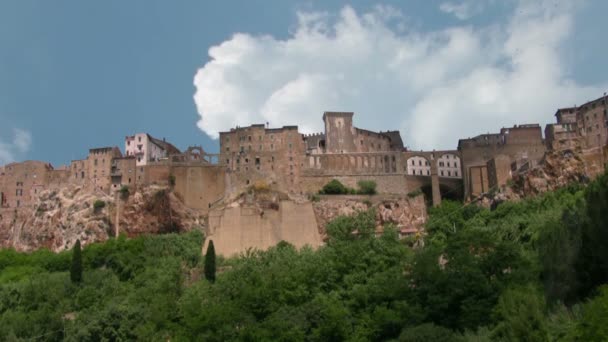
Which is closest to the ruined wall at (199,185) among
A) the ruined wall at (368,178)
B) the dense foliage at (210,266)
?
the ruined wall at (368,178)

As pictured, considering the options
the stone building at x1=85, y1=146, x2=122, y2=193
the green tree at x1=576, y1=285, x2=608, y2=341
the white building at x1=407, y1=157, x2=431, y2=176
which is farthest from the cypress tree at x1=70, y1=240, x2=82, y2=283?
the green tree at x1=576, y1=285, x2=608, y2=341

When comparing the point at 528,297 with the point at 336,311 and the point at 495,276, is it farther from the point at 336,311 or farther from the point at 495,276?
the point at 336,311

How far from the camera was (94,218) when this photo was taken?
2562 inches

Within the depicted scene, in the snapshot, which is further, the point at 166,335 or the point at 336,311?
the point at 166,335

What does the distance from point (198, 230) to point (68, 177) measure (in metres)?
19.3

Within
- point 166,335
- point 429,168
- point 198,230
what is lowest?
point 166,335

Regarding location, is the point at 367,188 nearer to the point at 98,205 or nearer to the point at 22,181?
the point at 98,205

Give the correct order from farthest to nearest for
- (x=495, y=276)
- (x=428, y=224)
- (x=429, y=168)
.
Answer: (x=429, y=168), (x=428, y=224), (x=495, y=276)

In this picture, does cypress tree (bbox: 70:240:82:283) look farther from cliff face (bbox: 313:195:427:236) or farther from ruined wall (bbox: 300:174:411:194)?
ruined wall (bbox: 300:174:411:194)

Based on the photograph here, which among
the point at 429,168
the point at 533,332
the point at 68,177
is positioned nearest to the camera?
the point at 533,332

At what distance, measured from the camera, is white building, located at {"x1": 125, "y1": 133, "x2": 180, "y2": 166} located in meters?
76.9

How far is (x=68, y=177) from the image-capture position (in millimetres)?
72500

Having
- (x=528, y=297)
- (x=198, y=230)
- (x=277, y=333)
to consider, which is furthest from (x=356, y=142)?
(x=528, y=297)

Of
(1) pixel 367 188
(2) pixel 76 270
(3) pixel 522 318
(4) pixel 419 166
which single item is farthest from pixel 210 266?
(4) pixel 419 166
